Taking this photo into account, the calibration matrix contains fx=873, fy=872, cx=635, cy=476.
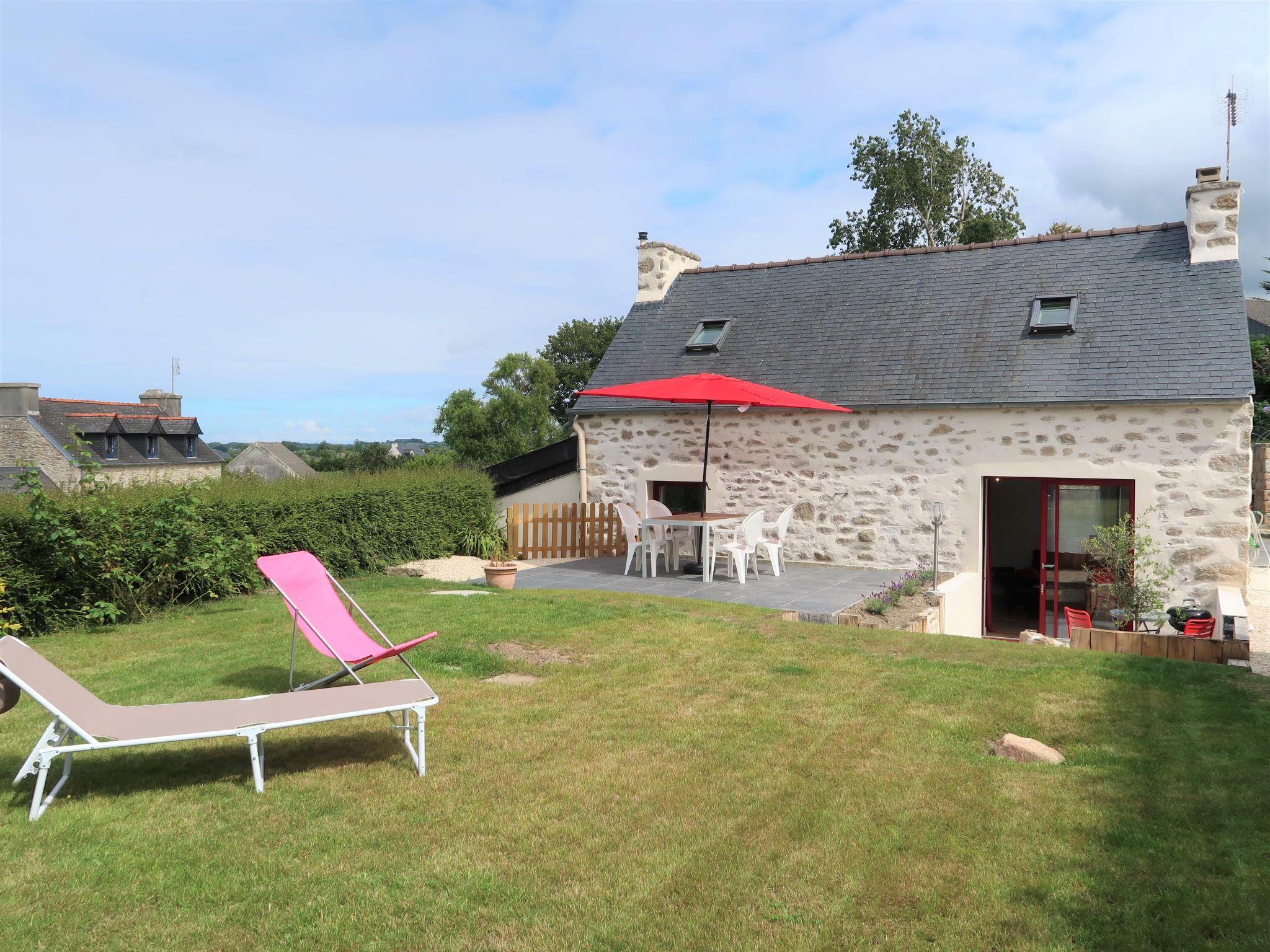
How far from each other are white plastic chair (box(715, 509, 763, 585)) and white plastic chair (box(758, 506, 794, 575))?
319 mm

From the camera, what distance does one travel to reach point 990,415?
12.5 m

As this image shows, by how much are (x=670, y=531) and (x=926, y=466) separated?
3959 millimetres

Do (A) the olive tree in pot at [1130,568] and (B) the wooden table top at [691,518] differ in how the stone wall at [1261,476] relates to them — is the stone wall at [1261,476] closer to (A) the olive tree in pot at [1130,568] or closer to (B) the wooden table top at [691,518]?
(A) the olive tree in pot at [1130,568]

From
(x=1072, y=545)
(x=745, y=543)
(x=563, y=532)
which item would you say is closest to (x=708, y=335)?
(x=563, y=532)

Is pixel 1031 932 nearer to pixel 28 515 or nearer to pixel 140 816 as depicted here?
pixel 140 816

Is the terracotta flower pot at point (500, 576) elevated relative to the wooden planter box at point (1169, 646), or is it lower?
elevated

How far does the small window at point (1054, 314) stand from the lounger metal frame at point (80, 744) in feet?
37.7

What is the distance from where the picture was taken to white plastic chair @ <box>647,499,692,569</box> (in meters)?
13.3

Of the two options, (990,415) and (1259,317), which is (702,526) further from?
(1259,317)

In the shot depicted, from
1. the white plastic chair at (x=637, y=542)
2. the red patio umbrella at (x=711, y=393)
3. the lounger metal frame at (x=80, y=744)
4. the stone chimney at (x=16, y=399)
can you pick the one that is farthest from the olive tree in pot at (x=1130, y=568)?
the stone chimney at (x=16, y=399)

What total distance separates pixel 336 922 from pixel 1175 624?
10.3 meters

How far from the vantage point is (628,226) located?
18719mm

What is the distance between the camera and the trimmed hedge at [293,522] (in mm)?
8320

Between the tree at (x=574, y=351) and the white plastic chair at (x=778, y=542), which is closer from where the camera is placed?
the white plastic chair at (x=778, y=542)
